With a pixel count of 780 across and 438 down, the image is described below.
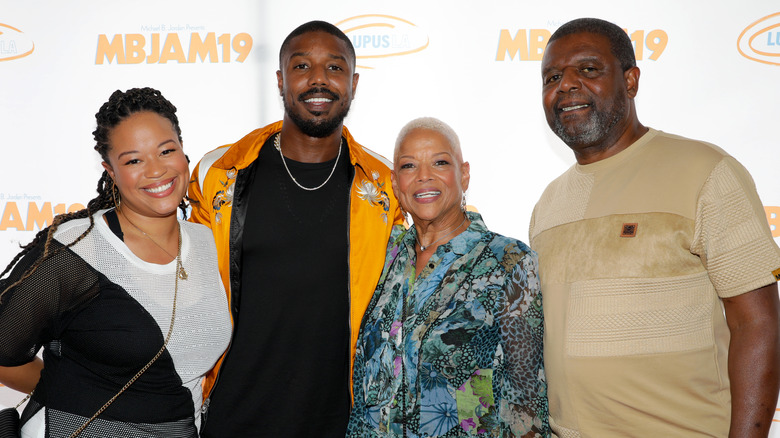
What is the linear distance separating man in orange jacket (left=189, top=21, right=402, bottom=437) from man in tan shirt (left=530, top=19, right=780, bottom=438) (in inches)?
29.7

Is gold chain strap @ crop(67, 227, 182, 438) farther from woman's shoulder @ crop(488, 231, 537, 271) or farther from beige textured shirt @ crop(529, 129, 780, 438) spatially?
beige textured shirt @ crop(529, 129, 780, 438)

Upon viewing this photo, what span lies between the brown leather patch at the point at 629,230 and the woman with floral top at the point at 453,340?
0.29 metres

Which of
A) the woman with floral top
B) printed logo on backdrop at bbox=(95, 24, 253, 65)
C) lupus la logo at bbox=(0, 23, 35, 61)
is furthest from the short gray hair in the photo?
lupus la logo at bbox=(0, 23, 35, 61)

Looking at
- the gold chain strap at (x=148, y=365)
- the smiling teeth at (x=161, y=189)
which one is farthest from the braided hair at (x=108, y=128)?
the gold chain strap at (x=148, y=365)

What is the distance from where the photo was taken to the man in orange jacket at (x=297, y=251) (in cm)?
209

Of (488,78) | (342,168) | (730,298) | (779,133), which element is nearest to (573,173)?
(730,298)

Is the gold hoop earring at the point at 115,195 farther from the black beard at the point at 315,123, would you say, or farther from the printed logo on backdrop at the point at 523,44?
the printed logo on backdrop at the point at 523,44

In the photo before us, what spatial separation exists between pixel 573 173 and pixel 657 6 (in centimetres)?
173

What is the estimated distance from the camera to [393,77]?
11.2ft

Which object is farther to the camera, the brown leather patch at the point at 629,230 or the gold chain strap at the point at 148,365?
the brown leather patch at the point at 629,230

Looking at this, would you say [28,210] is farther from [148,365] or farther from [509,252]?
[509,252]

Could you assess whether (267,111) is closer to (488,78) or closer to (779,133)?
(488,78)

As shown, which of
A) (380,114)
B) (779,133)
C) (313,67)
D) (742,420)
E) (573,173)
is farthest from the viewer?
(380,114)

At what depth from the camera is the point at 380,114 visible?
3.44 meters
